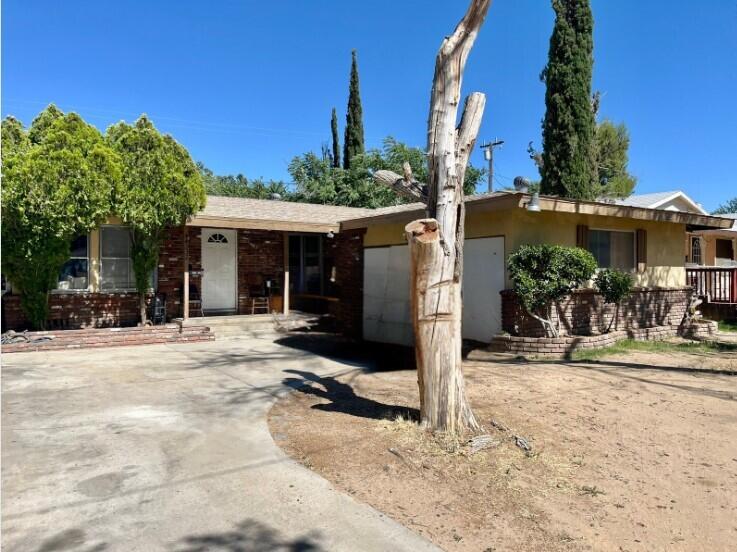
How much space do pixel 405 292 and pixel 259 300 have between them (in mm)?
4465

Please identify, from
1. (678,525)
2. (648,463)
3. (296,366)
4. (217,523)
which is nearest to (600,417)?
(648,463)

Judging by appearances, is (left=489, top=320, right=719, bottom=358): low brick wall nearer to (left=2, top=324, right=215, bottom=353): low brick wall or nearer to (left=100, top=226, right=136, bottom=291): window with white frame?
(left=2, top=324, right=215, bottom=353): low brick wall

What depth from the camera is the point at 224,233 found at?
1373 cm

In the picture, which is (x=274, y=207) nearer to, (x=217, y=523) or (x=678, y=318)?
(x=678, y=318)

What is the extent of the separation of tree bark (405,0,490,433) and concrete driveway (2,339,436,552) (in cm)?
147

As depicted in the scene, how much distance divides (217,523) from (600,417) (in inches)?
153

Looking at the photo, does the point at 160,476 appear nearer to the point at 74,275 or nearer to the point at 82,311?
the point at 82,311

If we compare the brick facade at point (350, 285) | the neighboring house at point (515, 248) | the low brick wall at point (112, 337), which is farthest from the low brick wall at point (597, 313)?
the low brick wall at point (112, 337)

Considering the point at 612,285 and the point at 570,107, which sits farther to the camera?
the point at 570,107

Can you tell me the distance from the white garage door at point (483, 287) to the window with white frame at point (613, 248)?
235 centimetres

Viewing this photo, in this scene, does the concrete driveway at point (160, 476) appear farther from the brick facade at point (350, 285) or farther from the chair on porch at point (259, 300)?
the chair on porch at point (259, 300)

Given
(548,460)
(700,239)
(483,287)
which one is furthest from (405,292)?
(700,239)

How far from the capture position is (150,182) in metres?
10.5

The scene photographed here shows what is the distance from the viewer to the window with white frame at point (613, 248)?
435 inches
